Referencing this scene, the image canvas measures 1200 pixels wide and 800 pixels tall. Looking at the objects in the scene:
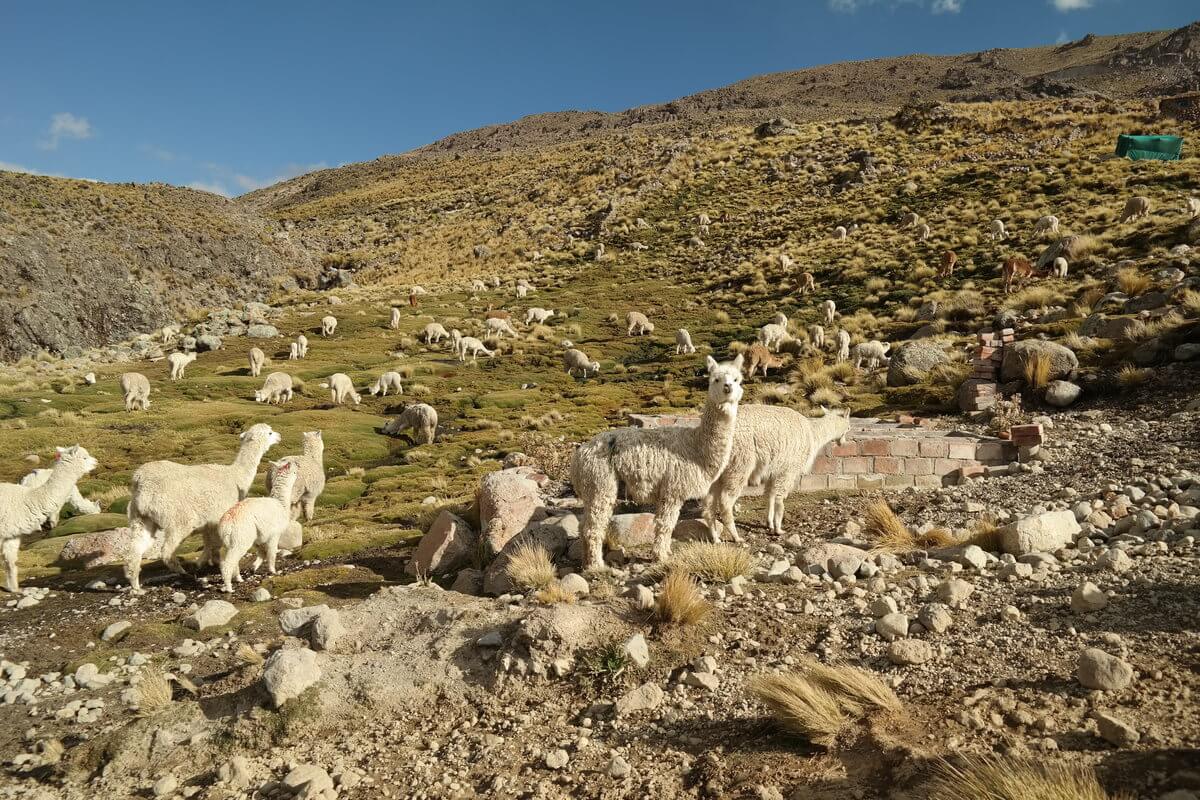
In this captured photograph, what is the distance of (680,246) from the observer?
59125mm

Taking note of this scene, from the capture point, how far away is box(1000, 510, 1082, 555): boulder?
283 inches

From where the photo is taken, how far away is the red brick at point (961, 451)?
12422 millimetres

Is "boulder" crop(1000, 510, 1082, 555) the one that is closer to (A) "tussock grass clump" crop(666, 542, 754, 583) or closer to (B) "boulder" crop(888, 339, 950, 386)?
(A) "tussock grass clump" crop(666, 542, 754, 583)

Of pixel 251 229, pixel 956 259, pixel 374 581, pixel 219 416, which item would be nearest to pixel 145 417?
pixel 219 416

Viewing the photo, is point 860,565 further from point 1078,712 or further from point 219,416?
point 219,416

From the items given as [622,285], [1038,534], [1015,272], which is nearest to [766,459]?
[1038,534]

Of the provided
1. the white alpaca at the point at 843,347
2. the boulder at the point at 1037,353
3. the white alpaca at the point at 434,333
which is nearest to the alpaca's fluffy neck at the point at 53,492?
the boulder at the point at 1037,353

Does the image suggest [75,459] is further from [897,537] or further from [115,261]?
[115,261]

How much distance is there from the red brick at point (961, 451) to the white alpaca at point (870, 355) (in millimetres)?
12437

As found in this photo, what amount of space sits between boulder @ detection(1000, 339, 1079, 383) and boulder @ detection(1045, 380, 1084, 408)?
53cm

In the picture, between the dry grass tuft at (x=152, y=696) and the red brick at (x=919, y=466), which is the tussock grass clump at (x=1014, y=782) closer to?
the dry grass tuft at (x=152, y=696)

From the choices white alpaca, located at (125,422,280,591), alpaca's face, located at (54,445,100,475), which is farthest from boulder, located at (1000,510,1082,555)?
alpaca's face, located at (54,445,100,475)

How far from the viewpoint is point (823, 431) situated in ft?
36.7

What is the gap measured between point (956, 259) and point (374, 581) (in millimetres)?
37809
